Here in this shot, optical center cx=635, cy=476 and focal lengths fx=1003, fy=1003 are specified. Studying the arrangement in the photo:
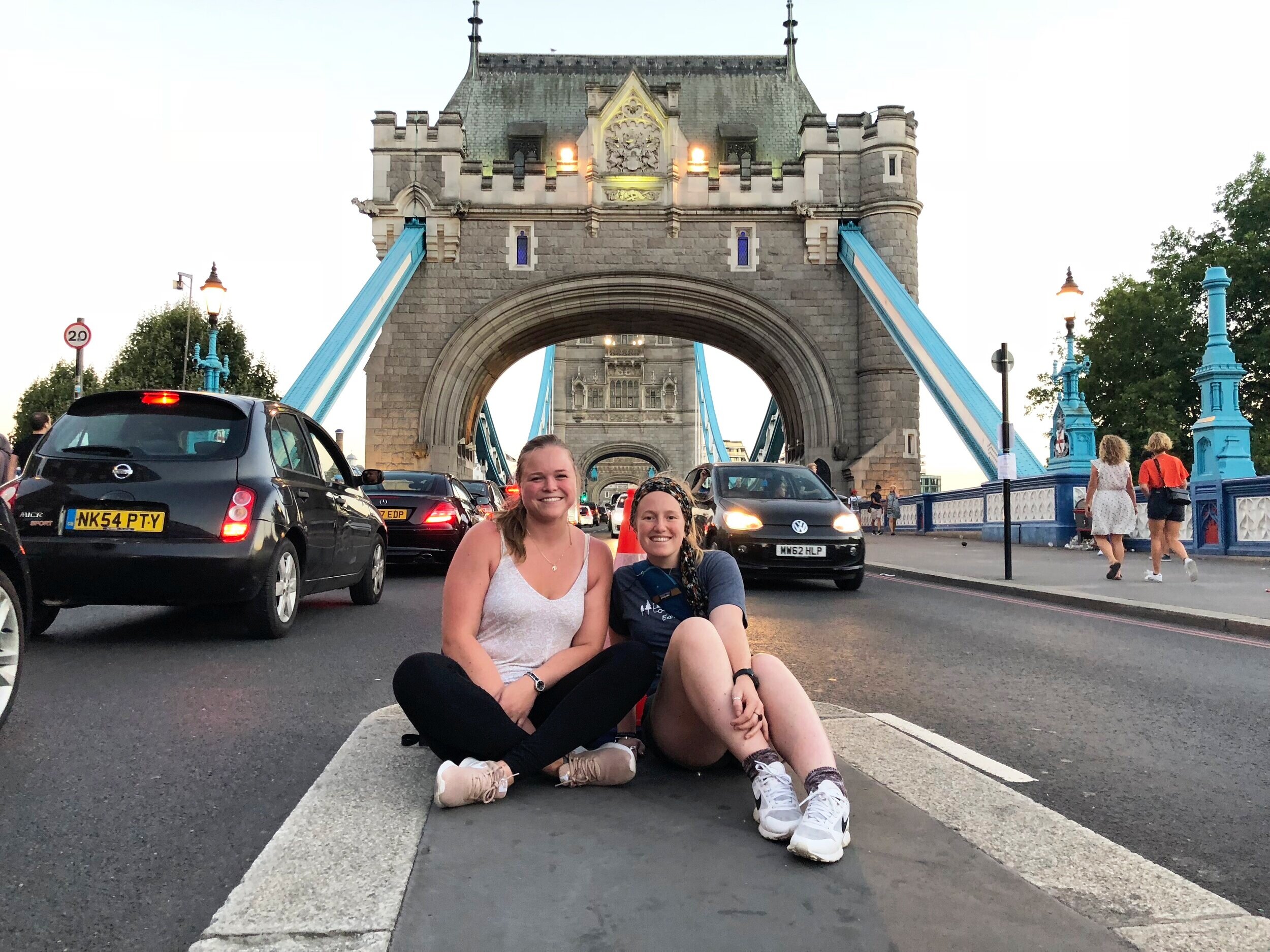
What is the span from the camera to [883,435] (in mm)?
27828

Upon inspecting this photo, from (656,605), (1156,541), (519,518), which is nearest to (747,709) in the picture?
(656,605)

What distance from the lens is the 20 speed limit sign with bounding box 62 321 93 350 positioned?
1427 centimetres

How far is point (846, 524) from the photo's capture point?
10055mm

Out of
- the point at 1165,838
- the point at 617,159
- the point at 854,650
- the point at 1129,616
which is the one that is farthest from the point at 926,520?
the point at 1165,838

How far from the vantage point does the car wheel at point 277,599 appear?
598cm

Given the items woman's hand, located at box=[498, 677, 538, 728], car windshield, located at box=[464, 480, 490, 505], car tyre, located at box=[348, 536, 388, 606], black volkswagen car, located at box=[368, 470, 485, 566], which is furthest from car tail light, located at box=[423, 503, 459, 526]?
woman's hand, located at box=[498, 677, 538, 728]

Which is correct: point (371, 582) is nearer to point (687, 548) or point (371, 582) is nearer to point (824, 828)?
point (687, 548)

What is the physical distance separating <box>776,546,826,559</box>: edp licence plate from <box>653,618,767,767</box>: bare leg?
22.7ft

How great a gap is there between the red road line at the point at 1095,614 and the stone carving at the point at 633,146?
21.0 m

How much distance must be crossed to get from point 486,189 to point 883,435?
1342 cm

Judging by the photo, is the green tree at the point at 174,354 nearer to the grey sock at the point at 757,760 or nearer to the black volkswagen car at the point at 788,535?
the black volkswagen car at the point at 788,535

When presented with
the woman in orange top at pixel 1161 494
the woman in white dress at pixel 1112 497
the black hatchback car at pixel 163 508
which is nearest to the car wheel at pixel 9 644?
the black hatchback car at pixel 163 508

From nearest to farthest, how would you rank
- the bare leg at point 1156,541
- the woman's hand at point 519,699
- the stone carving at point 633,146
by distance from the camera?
the woman's hand at point 519,699, the bare leg at point 1156,541, the stone carving at point 633,146

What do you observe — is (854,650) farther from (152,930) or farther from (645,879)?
(152,930)
